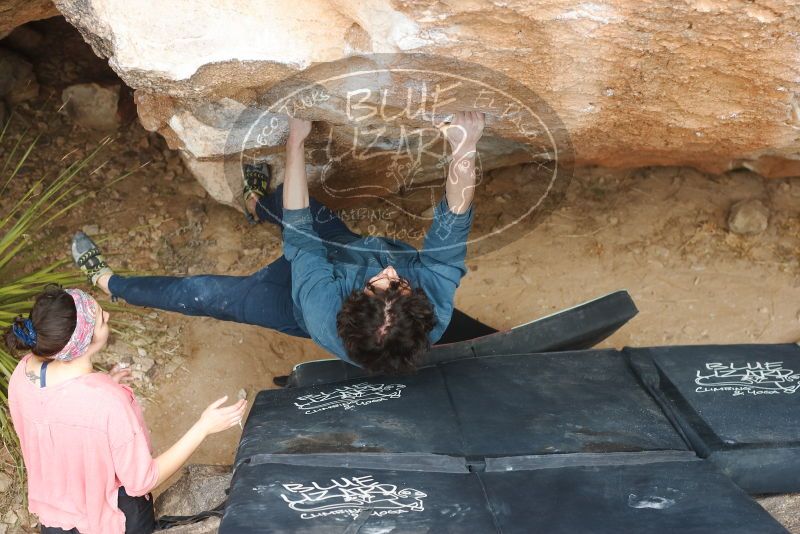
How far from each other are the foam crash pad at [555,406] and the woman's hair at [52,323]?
1234mm

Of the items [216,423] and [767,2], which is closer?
[767,2]

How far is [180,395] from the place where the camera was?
351cm

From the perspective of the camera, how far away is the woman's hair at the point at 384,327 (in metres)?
2.42

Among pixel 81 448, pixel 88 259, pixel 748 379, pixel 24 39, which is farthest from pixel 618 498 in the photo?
pixel 24 39

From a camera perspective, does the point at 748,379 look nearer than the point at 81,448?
No

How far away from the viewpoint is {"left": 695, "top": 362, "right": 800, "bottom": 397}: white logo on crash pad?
2881mm

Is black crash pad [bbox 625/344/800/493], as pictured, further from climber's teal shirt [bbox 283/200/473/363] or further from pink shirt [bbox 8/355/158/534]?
pink shirt [bbox 8/355/158/534]

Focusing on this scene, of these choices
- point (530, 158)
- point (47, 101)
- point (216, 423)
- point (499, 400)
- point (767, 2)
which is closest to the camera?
point (767, 2)

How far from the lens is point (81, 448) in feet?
7.45

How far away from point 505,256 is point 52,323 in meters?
2.36

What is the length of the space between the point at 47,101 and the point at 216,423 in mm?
2709

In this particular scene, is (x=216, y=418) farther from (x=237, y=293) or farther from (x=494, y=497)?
(x=494, y=497)

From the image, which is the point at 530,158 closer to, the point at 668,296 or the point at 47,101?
the point at 668,296

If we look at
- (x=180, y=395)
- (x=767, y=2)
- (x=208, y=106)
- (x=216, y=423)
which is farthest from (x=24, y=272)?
(x=767, y=2)
